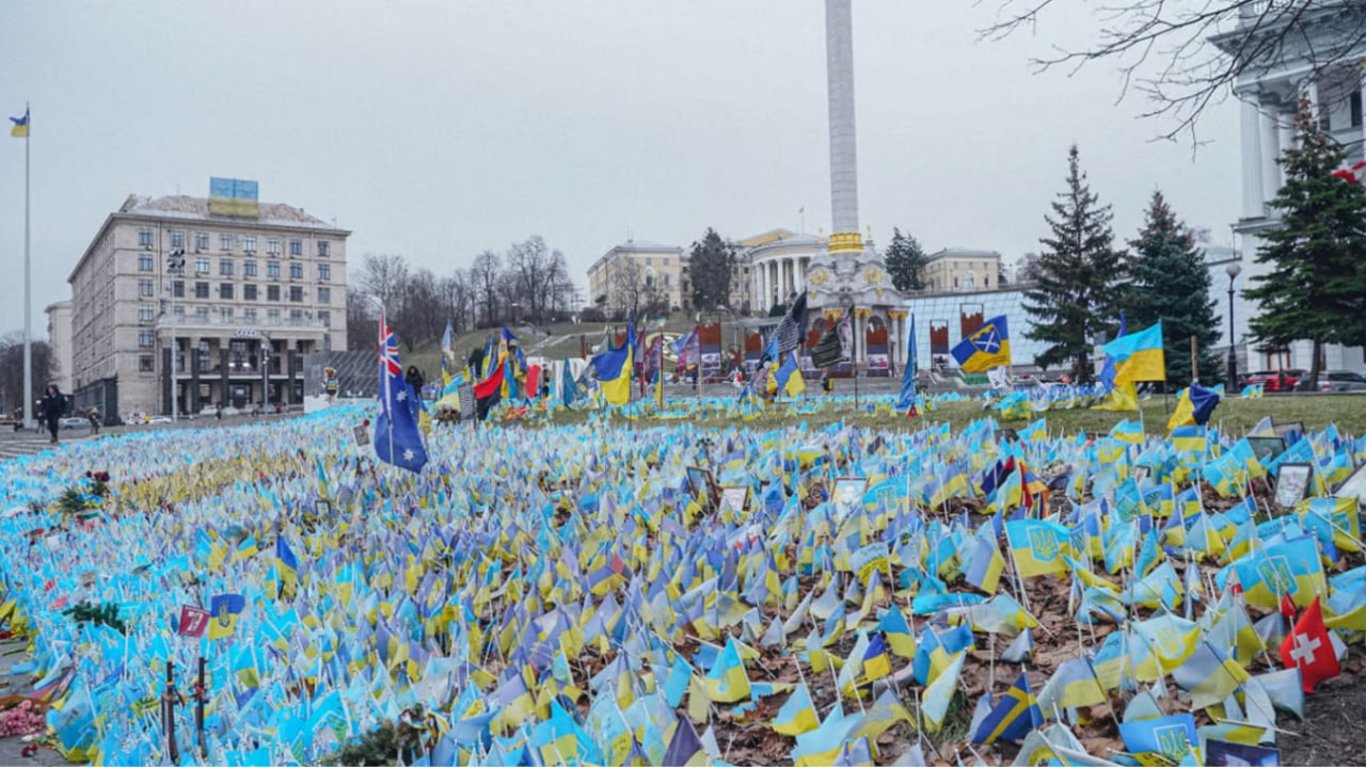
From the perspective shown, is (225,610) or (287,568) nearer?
(225,610)

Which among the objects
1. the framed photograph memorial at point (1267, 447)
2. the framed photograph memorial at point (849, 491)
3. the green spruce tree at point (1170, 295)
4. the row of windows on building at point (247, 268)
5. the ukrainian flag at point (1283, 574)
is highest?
the row of windows on building at point (247, 268)

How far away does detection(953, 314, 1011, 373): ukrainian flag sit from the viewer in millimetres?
13461

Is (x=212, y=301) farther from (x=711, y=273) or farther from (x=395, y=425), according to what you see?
(x=395, y=425)

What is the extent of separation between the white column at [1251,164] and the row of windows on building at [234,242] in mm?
69025

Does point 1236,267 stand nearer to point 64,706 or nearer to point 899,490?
point 899,490

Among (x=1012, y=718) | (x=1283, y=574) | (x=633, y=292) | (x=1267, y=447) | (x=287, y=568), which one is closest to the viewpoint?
(x=1012, y=718)

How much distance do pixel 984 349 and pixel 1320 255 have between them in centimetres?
2080

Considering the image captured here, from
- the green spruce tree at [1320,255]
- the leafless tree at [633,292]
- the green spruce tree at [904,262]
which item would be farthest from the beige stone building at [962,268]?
the green spruce tree at [1320,255]

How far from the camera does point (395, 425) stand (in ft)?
31.4

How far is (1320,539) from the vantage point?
521 cm

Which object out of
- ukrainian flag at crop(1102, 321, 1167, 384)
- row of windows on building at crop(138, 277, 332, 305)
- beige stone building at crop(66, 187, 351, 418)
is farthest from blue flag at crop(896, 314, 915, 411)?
row of windows on building at crop(138, 277, 332, 305)

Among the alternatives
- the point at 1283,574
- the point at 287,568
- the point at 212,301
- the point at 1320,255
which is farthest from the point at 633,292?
the point at 1283,574

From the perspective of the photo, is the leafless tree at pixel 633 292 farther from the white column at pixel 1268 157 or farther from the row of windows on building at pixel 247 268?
the white column at pixel 1268 157

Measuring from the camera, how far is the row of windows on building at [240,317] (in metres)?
75.8
